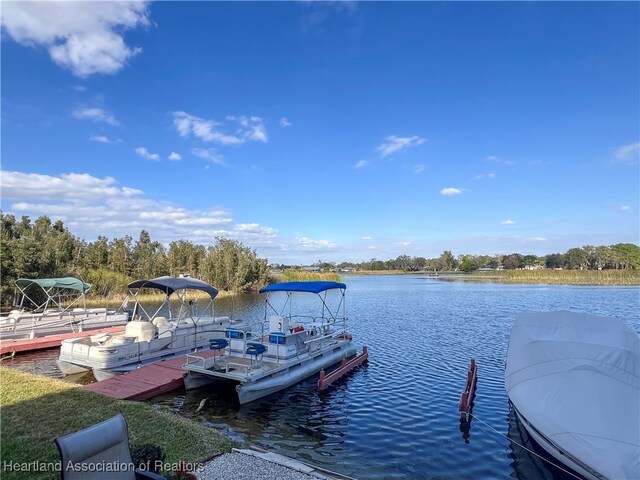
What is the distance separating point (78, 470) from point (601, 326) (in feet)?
36.3

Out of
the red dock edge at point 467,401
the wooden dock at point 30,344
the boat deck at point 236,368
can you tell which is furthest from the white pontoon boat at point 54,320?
the red dock edge at point 467,401

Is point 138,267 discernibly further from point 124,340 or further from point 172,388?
point 172,388

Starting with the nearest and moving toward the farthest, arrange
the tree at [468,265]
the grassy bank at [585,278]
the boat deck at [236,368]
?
the boat deck at [236,368], the grassy bank at [585,278], the tree at [468,265]

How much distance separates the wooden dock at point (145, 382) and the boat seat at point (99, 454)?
7.42 m

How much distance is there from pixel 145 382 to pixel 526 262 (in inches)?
6800

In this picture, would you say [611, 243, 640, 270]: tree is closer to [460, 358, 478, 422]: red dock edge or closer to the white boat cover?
[460, 358, 478, 422]: red dock edge

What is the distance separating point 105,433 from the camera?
16.4 ft

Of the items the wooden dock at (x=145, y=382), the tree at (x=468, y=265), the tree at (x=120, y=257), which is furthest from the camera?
the tree at (x=468, y=265)

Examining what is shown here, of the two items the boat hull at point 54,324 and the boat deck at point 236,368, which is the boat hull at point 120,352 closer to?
the boat deck at point 236,368

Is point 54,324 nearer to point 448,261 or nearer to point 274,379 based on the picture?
A: point 274,379

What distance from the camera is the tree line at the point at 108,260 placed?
116ft

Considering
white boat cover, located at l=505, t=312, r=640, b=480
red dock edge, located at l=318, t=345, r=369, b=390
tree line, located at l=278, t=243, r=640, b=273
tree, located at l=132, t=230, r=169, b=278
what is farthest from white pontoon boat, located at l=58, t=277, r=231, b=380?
tree line, located at l=278, t=243, r=640, b=273

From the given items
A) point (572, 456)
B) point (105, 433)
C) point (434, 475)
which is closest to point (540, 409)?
point (572, 456)

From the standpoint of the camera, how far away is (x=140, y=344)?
15820 millimetres
